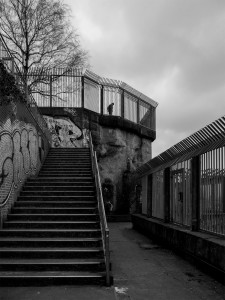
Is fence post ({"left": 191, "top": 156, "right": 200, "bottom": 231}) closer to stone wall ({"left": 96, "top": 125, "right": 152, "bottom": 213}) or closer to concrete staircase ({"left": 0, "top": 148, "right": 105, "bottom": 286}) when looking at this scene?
concrete staircase ({"left": 0, "top": 148, "right": 105, "bottom": 286})

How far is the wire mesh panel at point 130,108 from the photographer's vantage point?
2345 centimetres

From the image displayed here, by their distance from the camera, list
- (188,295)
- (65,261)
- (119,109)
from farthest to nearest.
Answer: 1. (119,109)
2. (65,261)
3. (188,295)

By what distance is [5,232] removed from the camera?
8852 millimetres

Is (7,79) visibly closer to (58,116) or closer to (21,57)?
(58,116)

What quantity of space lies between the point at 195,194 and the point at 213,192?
1057 millimetres

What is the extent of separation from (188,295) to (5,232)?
14.9 ft

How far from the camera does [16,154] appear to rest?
1112 cm

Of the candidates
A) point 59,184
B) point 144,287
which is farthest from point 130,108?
point 144,287

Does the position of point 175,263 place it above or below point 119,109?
below

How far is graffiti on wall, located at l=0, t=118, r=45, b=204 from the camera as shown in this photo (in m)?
9.68

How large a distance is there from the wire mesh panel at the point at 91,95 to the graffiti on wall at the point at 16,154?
25.8 ft

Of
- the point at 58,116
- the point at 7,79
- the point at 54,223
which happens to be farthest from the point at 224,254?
the point at 58,116

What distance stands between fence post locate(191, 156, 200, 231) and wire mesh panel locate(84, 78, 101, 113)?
13586mm

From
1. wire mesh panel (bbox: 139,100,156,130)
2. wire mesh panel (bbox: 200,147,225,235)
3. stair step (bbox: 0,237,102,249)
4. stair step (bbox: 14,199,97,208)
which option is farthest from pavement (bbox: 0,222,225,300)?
wire mesh panel (bbox: 139,100,156,130)
